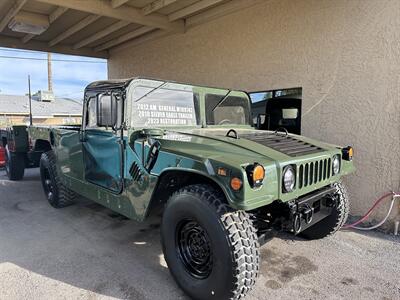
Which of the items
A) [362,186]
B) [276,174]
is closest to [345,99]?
[362,186]

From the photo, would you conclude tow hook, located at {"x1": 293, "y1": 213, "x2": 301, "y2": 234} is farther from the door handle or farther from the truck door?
the door handle

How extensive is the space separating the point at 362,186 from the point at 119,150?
11.4ft

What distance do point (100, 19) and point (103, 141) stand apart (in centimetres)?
478

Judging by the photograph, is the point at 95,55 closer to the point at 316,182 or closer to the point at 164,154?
the point at 164,154

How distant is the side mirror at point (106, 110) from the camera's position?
3.18 meters

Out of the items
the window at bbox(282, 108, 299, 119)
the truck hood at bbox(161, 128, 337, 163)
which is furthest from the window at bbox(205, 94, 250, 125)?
the window at bbox(282, 108, 299, 119)

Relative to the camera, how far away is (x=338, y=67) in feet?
14.8

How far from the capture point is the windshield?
10.6 feet

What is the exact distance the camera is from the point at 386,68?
407cm

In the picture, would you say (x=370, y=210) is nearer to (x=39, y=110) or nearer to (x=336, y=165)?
(x=336, y=165)

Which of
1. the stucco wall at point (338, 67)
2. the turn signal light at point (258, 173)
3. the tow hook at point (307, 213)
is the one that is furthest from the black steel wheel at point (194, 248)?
the stucco wall at point (338, 67)

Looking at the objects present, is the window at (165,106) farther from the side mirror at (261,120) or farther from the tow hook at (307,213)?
the side mirror at (261,120)

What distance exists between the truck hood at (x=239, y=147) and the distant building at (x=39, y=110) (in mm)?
25493

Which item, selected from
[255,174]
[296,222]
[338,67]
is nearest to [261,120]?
[338,67]
